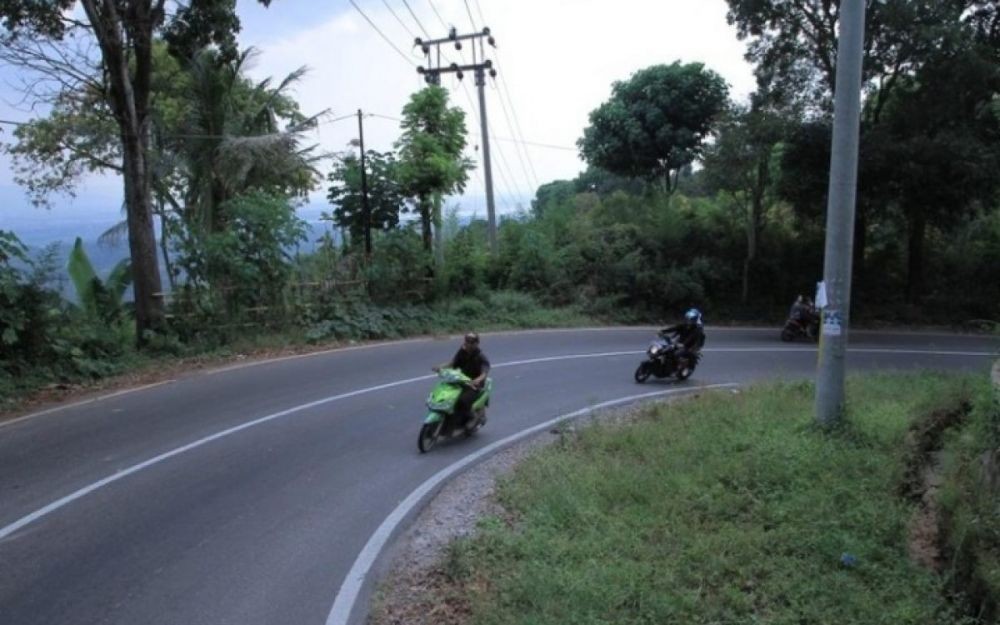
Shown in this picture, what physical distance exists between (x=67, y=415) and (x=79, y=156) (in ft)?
60.2

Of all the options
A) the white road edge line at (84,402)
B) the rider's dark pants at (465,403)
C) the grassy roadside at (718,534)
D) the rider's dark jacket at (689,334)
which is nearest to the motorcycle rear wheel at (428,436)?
the rider's dark pants at (465,403)

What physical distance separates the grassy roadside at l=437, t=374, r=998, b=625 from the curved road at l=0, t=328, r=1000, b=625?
146cm

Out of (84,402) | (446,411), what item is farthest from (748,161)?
(84,402)

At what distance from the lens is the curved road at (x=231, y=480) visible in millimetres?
5586

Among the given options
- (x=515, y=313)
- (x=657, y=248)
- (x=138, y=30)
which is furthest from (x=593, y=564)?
(x=657, y=248)

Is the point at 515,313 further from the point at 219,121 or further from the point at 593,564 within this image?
the point at 593,564

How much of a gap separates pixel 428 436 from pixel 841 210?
600 cm

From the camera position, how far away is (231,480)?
8055 millimetres

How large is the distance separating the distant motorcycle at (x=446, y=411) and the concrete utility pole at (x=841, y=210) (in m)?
4.65

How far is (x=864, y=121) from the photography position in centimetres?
2403

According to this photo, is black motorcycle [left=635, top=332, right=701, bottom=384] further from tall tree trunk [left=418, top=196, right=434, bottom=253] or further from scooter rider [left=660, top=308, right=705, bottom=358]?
tall tree trunk [left=418, top=196, right=434, bottom=253]

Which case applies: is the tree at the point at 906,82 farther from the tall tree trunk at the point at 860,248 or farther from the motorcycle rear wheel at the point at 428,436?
the motorcycle rear wheel at the point at 428,436

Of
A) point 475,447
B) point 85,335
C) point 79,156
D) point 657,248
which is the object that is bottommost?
point 475,447

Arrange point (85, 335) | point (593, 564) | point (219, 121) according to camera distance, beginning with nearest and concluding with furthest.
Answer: point (593, 564)
point (85, 335)
point (219, 121)
